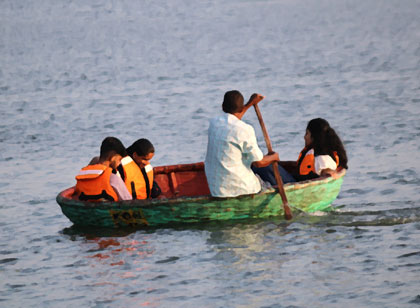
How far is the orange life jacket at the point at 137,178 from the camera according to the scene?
38.1 ft

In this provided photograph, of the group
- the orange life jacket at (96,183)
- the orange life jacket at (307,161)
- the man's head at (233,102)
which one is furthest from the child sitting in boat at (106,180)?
the orange life jacket at (307,161)

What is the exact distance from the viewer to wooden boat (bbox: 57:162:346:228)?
Answer: 11258 mm

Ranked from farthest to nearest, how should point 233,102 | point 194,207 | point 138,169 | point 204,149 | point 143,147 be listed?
point 204,149
point 138,169
point 143,147
point 194,207
point 233,102

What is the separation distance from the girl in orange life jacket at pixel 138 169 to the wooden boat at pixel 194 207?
0.45 m

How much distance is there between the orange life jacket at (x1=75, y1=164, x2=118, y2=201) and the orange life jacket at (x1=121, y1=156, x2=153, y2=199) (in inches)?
12.2

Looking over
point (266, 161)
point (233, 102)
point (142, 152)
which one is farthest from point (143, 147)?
point (266, 161)

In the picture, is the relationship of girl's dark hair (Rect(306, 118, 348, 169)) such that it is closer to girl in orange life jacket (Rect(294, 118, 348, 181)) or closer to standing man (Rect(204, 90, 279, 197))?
girl in orange life jacket (Rect(294, 118, 348, 181))

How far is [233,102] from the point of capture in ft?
35.6

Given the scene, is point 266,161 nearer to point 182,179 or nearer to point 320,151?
point 320,151

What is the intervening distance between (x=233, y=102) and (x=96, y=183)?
1.89 metres

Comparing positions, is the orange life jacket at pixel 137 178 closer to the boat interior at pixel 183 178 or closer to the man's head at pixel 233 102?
the boat interior at pixel 183 178

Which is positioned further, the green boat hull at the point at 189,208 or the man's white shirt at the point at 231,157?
the green boat hull at the point at 189,208

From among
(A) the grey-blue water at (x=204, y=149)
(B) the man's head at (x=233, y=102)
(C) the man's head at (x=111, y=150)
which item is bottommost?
(A) the grey-blue water at (x=204, y=149)

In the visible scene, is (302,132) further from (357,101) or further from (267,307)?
(267,307)
